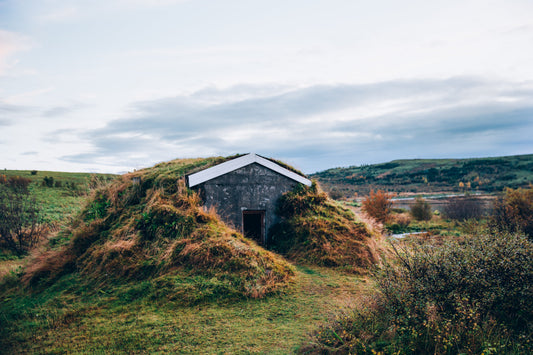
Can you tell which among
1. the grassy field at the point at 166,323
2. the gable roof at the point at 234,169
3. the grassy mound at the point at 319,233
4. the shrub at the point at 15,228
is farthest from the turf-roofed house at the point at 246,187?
the shrub at the point at 15,228

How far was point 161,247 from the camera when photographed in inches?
370

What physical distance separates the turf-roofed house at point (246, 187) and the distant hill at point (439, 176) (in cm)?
4388

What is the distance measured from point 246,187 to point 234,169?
79 centimetres

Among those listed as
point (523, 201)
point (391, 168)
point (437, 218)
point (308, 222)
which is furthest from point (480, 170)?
point (308, 222)

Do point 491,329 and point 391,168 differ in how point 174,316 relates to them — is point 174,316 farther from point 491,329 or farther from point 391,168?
point 391,168

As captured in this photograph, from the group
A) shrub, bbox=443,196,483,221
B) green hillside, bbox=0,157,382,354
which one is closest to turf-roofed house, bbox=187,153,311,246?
green hillside, bbox=0,157,382,354

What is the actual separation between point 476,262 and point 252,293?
15.3 feet

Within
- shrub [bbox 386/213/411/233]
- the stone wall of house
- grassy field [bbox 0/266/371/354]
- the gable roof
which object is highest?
the gable roof

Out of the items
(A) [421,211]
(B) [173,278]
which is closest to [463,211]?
(A) [421,211]

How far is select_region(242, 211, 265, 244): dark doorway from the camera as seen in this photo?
39.8 ft

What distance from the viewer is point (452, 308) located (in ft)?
15.8

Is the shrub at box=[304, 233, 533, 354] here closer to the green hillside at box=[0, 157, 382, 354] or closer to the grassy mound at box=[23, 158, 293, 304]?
the green hillside at box=[0, 157, 382, 354]

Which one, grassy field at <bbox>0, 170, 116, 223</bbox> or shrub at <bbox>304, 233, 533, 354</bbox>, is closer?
shrub at <bbox>304, 233, 533, 354</bbox>

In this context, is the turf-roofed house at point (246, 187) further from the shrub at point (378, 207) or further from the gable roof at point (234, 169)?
the shrub at point (378, 207)
